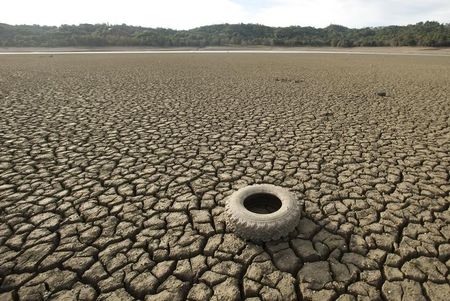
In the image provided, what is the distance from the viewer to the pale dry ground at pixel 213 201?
2.48 m

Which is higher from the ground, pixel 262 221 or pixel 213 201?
pixel 262 221

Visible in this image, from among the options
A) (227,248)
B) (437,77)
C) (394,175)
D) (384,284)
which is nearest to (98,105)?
(227,248)

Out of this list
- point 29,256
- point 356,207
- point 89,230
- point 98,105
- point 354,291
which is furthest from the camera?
point 98,105

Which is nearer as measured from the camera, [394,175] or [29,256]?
[29,256]

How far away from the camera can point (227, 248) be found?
9.32 ft

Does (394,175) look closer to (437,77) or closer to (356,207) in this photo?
(356,207)

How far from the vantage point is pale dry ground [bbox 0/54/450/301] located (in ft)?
8.15

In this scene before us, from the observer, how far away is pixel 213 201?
362 cm

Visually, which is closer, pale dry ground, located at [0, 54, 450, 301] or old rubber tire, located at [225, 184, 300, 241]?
pale dry ground, located at [0, 54, 450, 301]

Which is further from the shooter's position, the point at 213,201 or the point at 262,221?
the point at 213,201

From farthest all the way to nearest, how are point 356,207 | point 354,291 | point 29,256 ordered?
point 356,207
point 29,256
point 354,291

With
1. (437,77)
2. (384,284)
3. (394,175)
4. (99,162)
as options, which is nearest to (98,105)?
(99,162)

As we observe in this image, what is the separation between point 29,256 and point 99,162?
80.0 inches

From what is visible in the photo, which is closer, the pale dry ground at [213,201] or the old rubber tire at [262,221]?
the pale dry ground at [213,201]
